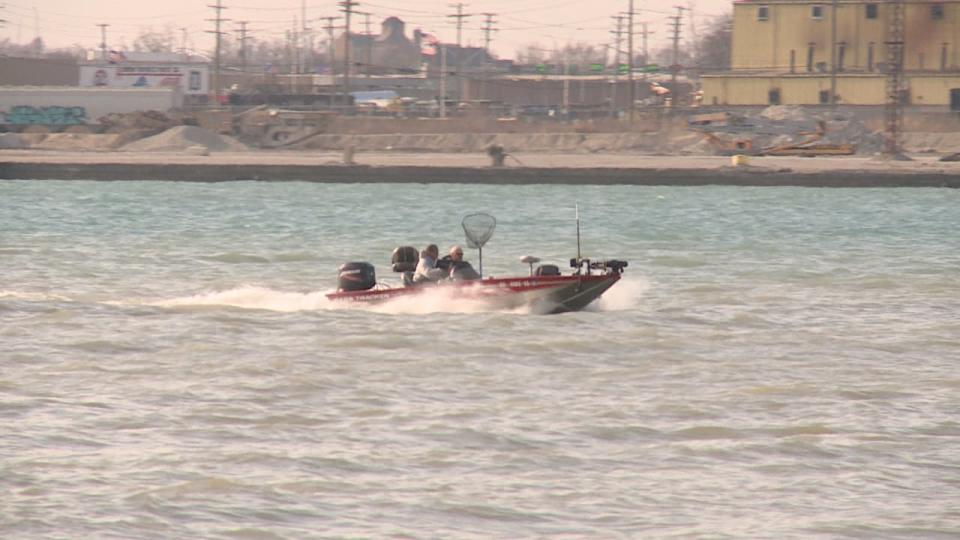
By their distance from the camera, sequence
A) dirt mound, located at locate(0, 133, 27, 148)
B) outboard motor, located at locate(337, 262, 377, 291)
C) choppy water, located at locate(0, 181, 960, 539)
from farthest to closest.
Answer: dirt mound, located at locate(0, 133, 27, 148) → outboard motor, located at locate(337, 262, 377, 291) → choppy water, located at locate(0, 181, 960, 539)

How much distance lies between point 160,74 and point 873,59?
210ft

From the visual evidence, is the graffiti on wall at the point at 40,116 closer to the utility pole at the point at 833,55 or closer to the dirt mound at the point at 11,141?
the dirt mound at the point at 11,141

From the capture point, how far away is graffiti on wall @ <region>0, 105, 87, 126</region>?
124 meters

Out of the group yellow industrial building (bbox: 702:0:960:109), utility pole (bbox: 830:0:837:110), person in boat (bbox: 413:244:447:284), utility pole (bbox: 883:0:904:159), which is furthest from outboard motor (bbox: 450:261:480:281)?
yellow industrial building (bbox: 702:0:960:109)

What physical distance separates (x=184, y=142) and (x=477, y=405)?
91564mm

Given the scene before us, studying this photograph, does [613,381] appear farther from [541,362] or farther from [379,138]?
[379,138]

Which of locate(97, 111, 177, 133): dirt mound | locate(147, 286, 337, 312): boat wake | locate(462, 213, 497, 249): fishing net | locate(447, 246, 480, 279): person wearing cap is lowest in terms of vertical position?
locate(147, 286, 337, 312): boat wake

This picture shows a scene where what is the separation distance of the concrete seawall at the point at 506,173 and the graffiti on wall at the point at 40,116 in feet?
108

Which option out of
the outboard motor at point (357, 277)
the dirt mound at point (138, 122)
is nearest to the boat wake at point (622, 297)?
the outboard motor at point (357, 277)

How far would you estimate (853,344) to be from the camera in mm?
25781

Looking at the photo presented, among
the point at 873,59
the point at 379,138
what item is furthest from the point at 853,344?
the point at 873,59

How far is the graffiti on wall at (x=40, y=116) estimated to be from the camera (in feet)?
407

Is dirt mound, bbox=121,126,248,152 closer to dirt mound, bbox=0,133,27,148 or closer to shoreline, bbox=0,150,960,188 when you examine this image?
dirt mound, bbox=0,133,27,148

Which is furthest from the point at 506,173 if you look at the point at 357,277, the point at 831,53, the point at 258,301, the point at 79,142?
the point at 357,277
